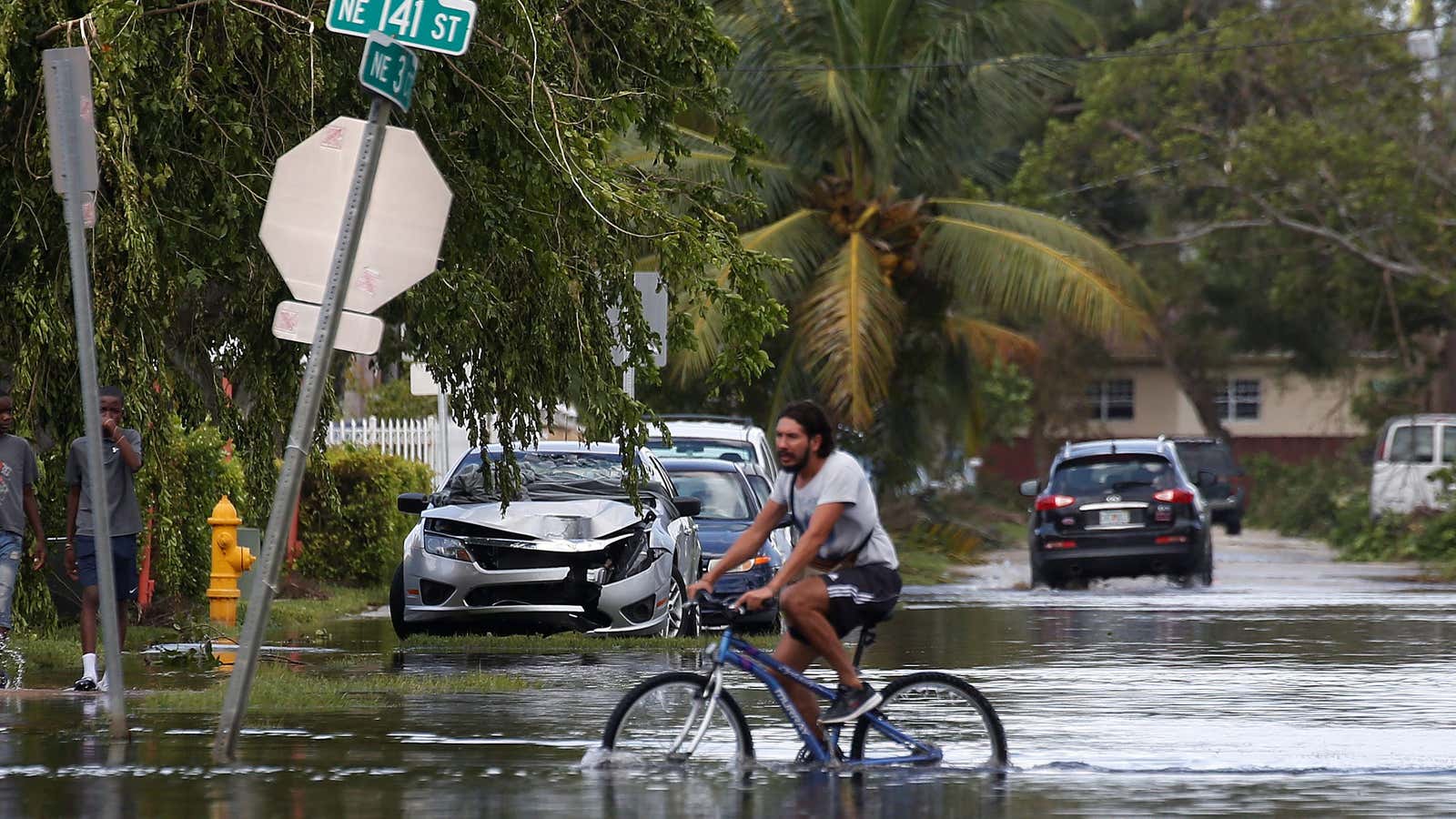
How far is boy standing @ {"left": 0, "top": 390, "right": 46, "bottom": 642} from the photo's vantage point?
1327 cm

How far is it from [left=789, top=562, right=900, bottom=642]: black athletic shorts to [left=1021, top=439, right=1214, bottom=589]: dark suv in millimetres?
17027

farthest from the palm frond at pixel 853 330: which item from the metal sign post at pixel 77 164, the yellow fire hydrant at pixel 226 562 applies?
A: the metal sign post at pixel 77 164

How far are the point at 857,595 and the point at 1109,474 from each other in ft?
57.8

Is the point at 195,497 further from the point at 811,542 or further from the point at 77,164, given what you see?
the point at 811,542

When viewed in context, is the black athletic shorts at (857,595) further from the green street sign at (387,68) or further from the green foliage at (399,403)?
the green foliage at (399,403)

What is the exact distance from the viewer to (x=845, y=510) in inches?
389

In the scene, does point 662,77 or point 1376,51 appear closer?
point 662,77

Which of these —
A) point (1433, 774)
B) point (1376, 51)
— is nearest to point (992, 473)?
point (1376, 51)

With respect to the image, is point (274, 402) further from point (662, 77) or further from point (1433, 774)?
point (1433, 774)

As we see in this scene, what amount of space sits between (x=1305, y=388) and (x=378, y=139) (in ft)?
202

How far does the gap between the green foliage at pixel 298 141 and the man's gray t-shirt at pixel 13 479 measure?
0.19 metres

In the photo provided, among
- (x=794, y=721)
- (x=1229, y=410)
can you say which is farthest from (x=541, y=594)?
(x=1229, y=410)

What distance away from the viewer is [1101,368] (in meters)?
63.8

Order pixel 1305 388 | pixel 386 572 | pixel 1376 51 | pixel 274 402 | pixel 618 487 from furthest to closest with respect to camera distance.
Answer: pixel 1305 388
pixel 1376 51
pixel 386 572
pixel 618 487
pixel 274 402
